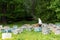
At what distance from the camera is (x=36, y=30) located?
17.0 metres

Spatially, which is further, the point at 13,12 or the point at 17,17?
the point at 17,17

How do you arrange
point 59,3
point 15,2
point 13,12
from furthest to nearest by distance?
point 13,12 < point 15,2 < point 59,3

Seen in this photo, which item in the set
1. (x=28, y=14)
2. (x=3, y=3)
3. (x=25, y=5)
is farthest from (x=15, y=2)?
(x=28, y=14)

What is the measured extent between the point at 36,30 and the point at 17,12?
45.6 feet

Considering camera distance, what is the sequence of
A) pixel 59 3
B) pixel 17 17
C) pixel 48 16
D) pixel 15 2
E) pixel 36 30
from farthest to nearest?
pixel 17 17
pixel 15 2
pixel 48 16
pixel 59 3
pixel 36 30

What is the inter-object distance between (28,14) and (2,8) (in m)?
6.07

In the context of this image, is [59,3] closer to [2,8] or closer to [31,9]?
[2,8]

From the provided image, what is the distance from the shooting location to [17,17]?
32.8 metres

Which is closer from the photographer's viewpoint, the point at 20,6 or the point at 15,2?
the point at 15,2

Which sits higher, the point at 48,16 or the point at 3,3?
the point at 3,3

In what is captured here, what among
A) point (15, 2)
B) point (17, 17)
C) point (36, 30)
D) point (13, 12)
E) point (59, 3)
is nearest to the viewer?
point (36, 30)

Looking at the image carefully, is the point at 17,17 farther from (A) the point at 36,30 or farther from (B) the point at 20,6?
(A) the point at 36,30

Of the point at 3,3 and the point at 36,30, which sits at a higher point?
the point at 3,3

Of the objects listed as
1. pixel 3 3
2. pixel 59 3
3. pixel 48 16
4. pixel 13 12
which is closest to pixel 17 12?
pixel 13 12
